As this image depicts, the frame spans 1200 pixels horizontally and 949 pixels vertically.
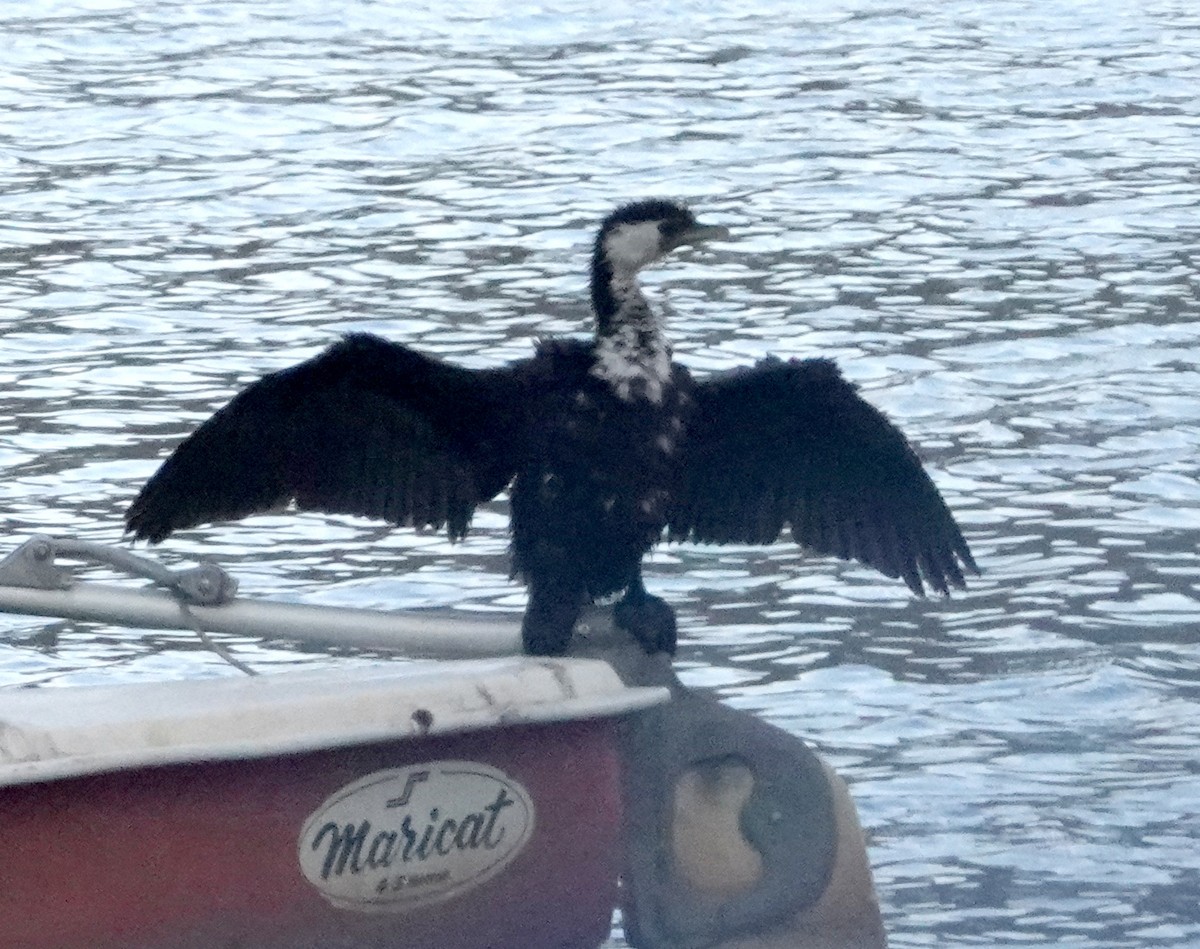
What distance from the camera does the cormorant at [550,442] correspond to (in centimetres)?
455

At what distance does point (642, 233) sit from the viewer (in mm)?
4816

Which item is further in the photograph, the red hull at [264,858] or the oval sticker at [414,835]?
the oval sticker at [414,835]

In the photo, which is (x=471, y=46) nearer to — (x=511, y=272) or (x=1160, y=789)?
(x=511, y=272)

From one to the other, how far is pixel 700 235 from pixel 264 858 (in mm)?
1694

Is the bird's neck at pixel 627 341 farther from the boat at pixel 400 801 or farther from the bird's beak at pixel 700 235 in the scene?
the boat at pixel 400 801

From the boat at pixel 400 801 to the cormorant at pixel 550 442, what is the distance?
0.55 feet

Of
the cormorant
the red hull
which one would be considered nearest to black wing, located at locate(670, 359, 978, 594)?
the cormorant

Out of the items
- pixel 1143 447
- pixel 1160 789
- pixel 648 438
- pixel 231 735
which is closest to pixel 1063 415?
pixel 1143 447

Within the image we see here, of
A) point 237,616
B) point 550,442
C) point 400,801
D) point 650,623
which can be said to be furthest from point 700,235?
point 400,801

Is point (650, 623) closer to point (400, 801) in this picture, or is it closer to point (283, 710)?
point (400, 801)

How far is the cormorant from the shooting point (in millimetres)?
4547

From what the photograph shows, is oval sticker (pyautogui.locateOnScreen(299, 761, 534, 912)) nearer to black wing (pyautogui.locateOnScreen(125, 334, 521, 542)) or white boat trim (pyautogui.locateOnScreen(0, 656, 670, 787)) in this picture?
white boat trim (pyautogui.locateOnScreen(0, 656, 670, 787))

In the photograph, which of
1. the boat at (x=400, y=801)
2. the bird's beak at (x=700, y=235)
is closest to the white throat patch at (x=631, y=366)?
the bird's beak at (x=700, y=235)

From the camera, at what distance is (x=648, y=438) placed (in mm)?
4570
